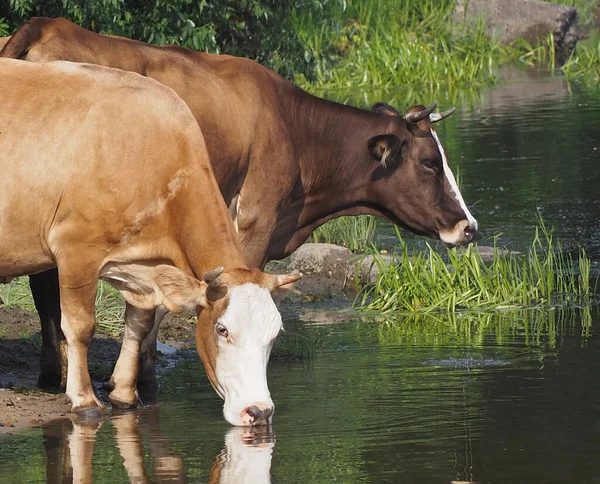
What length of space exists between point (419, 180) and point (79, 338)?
128 inches

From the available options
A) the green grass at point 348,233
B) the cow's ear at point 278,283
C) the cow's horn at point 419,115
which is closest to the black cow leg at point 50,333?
the cow's ear at point 278,283

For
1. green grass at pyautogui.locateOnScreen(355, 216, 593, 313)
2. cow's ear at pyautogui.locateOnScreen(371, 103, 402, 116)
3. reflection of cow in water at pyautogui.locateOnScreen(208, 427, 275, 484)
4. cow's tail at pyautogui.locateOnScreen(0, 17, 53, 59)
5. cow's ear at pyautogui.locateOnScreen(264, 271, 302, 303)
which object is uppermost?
cow's tail at pyautogui.locateOnScreen(0, 17, 53, 59)

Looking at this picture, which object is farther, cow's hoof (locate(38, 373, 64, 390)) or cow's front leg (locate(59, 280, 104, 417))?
cow's hoof (locate(38, 373, 64, 390))

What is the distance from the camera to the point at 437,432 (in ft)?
24.9

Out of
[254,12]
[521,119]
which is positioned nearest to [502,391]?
[254,12]

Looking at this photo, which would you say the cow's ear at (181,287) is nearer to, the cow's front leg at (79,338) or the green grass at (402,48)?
the cow's front leg at (79,338)

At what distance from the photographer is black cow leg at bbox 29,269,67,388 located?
9156 mm

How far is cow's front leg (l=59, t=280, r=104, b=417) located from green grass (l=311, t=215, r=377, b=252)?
5.34m

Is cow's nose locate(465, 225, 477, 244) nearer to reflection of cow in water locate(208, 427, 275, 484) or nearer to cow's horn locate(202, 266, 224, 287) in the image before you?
reflection of cow in water locate(208, 427, 275, 484)

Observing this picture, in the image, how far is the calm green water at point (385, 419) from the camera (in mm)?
6953

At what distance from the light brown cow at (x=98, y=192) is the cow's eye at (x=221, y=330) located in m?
0.19

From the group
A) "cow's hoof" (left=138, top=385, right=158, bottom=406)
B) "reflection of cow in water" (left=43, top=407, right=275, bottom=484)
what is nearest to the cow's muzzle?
"reflection of cow in water" (left=43, top=407, right=275, bottom=484)

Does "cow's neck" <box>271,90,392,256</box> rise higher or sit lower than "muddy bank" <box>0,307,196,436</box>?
higher

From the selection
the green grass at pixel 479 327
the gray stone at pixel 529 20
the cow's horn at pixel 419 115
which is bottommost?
the green grass at pixel 479 327
